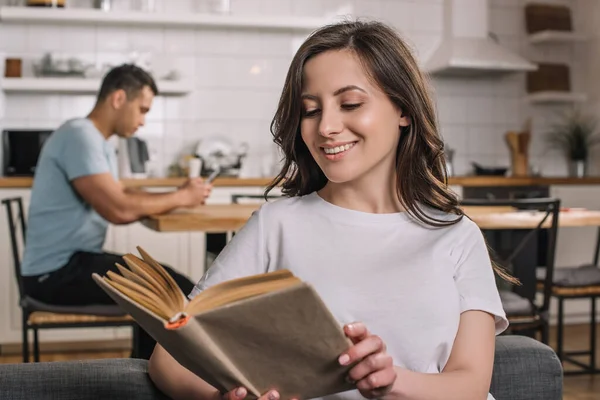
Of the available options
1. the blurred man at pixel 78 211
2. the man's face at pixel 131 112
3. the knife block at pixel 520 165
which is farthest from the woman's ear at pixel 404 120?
the knife block at pixel 520 165

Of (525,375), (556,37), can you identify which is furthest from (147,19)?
(525,375)

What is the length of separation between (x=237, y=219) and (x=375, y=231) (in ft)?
4.67

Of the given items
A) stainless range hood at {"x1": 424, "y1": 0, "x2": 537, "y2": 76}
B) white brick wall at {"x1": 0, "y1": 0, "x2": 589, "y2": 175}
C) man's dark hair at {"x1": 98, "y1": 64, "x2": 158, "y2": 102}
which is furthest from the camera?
stainless range hood at {"x1": 424, "y1": 0, "x2": 537, "y2": 76}

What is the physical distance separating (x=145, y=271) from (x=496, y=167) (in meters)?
4.65

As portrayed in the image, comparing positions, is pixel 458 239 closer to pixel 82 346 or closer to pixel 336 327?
pixel 336 327

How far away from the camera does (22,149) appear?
4598 mm

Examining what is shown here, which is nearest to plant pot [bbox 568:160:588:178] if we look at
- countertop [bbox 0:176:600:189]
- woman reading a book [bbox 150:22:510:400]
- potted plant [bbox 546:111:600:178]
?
potted plant [bbox 546:111:600:178]

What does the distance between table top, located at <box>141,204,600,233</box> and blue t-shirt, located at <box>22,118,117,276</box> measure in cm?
23

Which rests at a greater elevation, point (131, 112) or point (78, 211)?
point (131, 112)

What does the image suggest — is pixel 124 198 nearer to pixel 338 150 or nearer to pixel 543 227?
pixel 543 227

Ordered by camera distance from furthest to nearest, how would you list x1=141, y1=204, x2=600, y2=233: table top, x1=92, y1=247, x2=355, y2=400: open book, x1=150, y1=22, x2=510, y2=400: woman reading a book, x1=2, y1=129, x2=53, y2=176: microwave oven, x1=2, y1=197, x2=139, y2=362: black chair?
x1=2, y1=129, x2=53, y2=176: microwave oven
x1=2, y1=197, x2=139, y2=362: black chair
x1=141, y1=204, x2=600, y2=233: table top
x1=150, y1=22, x2=510, y2=400: woman reading a book
x1=92, y1=247, x2=355, y2=400: open book

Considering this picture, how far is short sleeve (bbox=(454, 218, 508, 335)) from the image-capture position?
1.16m

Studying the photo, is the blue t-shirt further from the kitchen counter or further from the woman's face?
the woman's face

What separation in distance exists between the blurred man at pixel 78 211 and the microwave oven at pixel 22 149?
1.67 meters
